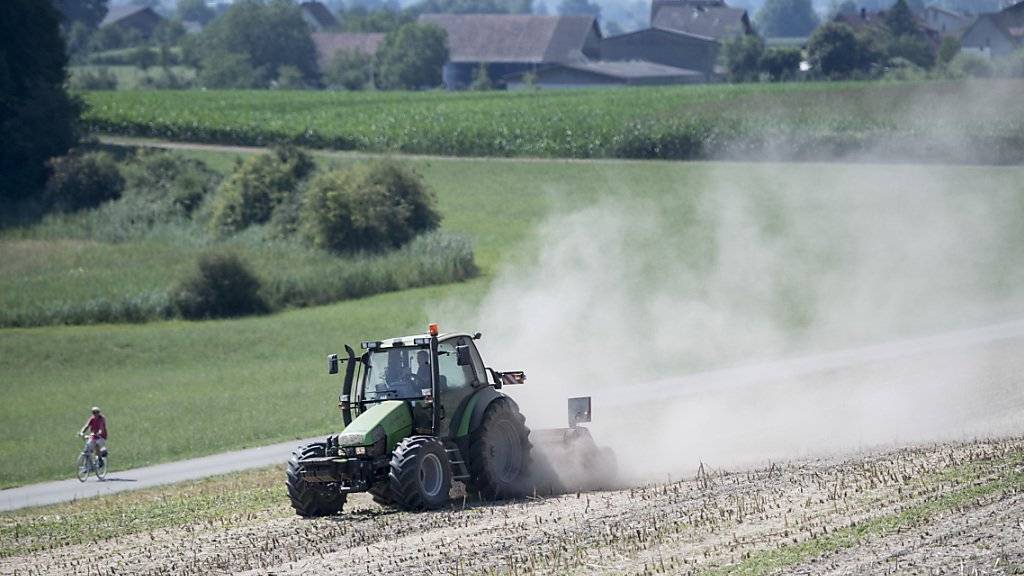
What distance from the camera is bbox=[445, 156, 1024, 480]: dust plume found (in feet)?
92.7

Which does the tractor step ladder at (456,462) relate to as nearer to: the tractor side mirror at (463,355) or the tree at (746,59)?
the tractor side mirror at (463,355)

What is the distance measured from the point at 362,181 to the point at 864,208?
2261cm

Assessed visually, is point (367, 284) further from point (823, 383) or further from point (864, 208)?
point (823, 383)

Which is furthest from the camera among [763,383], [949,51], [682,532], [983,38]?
[983,38]

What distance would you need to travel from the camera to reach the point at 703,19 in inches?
6816

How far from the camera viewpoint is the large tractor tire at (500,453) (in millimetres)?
20484

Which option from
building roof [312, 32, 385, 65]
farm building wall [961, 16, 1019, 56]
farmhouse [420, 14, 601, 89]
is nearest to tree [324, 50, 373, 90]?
building roof [312, 32, 385, 65]

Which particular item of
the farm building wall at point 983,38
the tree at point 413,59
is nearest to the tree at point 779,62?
the farm building wall at point 983,38

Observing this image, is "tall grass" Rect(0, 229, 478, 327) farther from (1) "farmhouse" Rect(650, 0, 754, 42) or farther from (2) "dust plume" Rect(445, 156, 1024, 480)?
(1) "farmhouse" Rect(650, 0, 754, 42)

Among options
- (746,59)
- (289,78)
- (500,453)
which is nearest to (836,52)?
(746,59)

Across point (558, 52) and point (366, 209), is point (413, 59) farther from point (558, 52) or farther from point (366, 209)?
point (366, 209)

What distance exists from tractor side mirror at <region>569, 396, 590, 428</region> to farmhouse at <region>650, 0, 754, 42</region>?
145m

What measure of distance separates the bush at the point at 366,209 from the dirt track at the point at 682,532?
3975cm

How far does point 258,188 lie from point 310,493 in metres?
49.7
